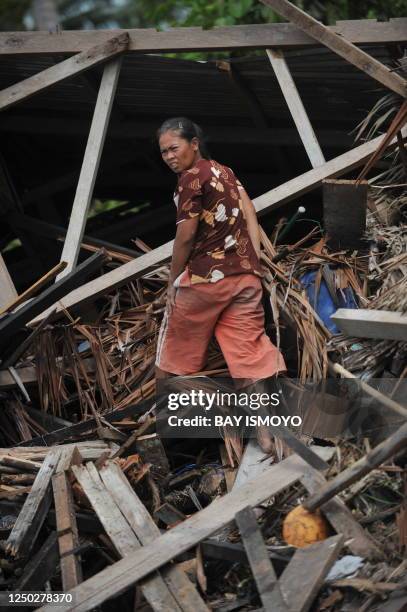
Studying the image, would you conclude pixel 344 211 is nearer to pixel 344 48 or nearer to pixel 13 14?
pixel 344 48

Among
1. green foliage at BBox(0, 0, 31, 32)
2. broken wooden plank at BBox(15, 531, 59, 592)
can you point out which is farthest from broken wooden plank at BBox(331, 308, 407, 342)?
green foliage at BBox(0, 0, 31, 32)

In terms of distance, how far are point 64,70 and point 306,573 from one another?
4129 millimetres

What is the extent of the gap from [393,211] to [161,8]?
20.8 ft

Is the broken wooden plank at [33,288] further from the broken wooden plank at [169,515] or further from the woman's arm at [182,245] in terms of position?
the broken wooden plank at [169,515]

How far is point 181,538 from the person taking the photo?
457cm

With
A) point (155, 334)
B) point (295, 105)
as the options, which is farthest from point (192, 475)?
point (295, 105)

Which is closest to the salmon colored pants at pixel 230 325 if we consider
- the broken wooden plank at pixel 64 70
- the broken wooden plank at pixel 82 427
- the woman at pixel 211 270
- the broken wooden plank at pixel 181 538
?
the woman at pixel 211 270

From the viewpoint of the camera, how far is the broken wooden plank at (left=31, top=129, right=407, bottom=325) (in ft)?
20.1

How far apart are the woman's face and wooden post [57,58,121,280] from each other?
1209 millimetres

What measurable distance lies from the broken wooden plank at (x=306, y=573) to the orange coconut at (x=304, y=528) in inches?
6.2

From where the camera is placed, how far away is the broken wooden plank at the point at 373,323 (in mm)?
4797

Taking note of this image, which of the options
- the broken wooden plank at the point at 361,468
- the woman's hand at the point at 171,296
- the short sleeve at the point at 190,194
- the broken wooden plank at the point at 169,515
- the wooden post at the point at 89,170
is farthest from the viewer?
the wooden post at the point at 89,170

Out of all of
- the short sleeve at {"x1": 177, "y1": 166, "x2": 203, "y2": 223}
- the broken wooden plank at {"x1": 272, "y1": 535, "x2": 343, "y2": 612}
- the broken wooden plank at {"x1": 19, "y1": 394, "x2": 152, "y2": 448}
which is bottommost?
the broken wooden plank at {"x1": 272, "y1": 535, "x2": 343, "y2": 612}

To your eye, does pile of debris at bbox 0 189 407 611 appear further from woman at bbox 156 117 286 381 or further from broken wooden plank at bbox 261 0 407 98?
broken wooden plank at bbox 261 0 407 98
